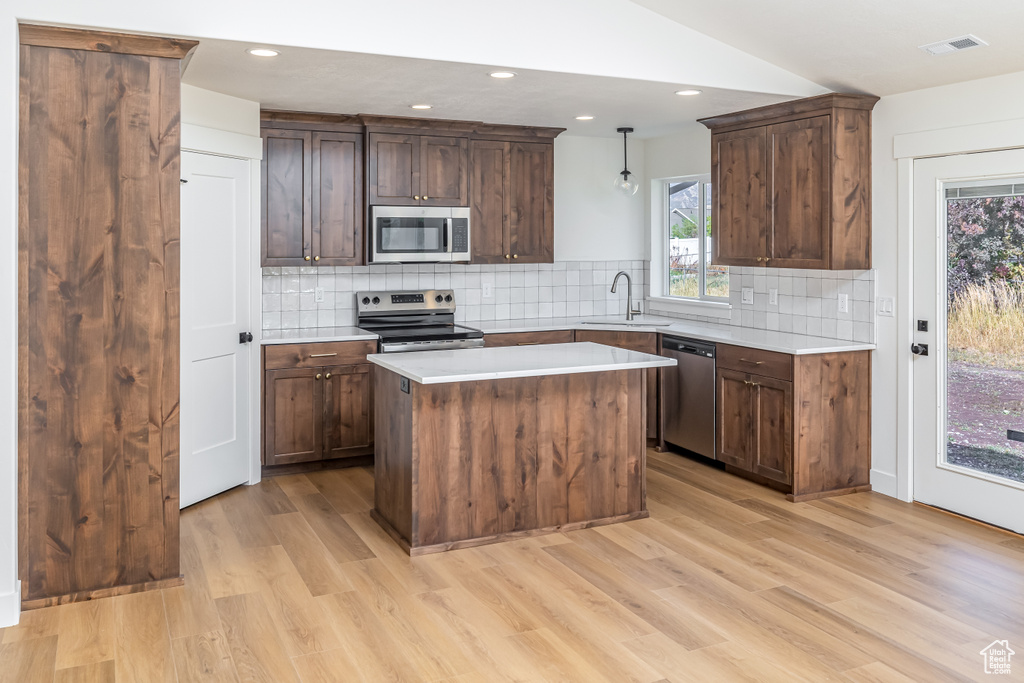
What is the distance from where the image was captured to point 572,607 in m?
3.25

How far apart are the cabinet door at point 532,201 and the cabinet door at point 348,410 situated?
1.48m

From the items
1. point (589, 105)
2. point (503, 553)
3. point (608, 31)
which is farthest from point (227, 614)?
point (589, 105)

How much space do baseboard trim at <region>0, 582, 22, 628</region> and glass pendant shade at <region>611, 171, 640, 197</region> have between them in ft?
15.2

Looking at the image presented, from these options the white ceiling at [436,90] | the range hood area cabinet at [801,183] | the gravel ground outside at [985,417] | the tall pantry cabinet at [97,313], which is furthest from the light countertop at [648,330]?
the tall pantry cabinet at [97,313]

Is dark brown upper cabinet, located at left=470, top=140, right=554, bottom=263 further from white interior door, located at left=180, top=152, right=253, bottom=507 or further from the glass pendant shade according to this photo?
white interior door, located at left=180, top=152, right=253, bottom=507

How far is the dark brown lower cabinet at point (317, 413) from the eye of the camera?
514 cm

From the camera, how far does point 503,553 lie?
12.6ft

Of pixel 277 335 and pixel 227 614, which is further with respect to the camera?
pixel 277 335

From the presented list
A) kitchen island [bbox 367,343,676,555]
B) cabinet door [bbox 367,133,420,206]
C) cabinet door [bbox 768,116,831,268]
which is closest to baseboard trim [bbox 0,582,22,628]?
kitchen island [bbox 367,343,676,555]

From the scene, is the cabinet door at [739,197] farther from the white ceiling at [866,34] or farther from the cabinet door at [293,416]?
the cabinet door at [293,416]

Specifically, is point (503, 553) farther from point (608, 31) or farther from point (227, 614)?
point (608, 31)

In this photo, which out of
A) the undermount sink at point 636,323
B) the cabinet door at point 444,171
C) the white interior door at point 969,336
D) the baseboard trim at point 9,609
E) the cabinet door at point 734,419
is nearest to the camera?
the baseboard trim at point 9,609

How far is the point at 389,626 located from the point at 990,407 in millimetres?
3088

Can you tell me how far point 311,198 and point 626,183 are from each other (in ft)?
7.63
